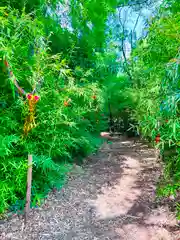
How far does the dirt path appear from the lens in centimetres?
194

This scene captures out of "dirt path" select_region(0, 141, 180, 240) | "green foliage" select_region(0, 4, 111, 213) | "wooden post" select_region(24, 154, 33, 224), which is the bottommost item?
"dirt path" select_region(0, 141, 180, 240)

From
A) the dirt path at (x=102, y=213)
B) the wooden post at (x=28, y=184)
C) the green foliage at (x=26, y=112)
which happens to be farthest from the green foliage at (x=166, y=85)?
the wooden post at (x=28, y=184)

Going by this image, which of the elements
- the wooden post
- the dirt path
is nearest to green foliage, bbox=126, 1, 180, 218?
the dirt path

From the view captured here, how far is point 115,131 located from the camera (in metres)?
9.55

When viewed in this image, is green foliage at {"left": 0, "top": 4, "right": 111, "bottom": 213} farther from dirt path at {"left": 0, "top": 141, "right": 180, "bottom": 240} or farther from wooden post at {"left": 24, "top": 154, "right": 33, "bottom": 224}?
dirt path at {"left": 0, "top": 141, "right": 180, "bottom": 240}

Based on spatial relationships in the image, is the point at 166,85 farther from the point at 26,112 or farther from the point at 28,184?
the point at 28,184

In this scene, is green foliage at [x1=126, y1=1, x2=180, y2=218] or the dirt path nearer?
green foliage at [x1=126, y1=1, x2=180, y2=218]

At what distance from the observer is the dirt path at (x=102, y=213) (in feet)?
6.35

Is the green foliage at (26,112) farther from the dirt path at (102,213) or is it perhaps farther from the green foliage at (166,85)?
the green foliage at (166,85)

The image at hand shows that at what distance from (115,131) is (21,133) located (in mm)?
7620

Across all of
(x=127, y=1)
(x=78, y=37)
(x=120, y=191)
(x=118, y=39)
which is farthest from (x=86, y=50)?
(x=118, y=39)

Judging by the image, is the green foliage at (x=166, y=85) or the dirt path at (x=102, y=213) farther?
the dirt path at (x=102, y=213)

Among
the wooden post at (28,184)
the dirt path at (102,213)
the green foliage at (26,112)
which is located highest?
the green foliage at (26,112)

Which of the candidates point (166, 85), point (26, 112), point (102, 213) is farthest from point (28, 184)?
point (166, 85)
